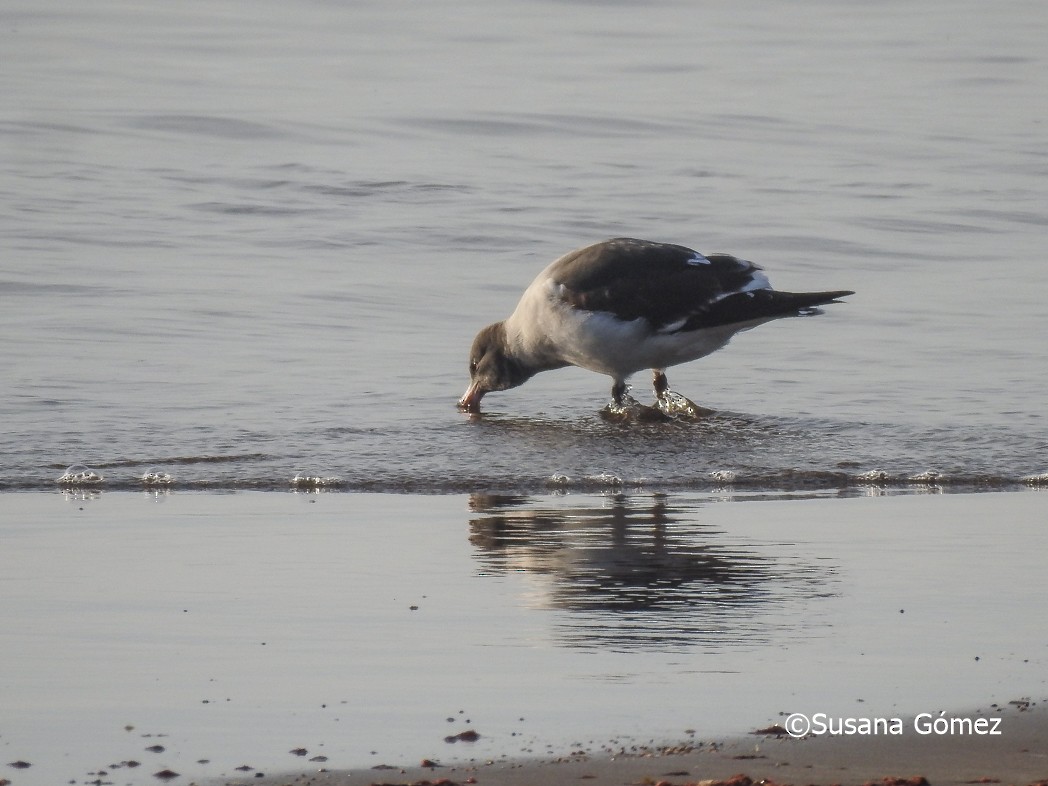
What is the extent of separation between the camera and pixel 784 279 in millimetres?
13656

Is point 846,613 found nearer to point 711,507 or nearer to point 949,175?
point 711,507

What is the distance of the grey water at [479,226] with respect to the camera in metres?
8.27

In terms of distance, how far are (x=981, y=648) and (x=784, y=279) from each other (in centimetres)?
928

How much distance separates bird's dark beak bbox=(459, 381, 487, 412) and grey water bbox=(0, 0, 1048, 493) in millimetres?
284

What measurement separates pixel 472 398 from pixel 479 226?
6256 millimetres

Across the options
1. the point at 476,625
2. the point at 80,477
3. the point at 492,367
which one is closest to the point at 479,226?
the point at 492,367

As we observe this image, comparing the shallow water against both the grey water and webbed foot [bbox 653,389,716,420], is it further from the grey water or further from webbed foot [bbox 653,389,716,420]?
webbed foot [bbox 653,389,716,420]

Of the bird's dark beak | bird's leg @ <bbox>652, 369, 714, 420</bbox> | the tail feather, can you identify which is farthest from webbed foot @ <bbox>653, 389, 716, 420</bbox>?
the bird's dark beak

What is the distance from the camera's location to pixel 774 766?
361 centimetres

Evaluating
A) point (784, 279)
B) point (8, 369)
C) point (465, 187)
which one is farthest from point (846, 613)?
point (465, 187)

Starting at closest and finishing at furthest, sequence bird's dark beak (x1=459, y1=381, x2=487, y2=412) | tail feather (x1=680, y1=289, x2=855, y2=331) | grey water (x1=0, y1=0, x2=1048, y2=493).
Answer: grey water (x1=0, y1=0, x2=1048, y2=493) < tail feather (x1=680, y1=289, x2=855, y2=331) < bird's dark beak (x1=459, y1=381, x2=487, y2=412)

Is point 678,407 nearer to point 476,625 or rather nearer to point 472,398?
point 472,398

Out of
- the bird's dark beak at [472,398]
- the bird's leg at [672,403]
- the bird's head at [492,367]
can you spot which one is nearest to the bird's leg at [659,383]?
the bird's leg at [672,403]

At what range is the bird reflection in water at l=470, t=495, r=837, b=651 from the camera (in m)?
4.69
